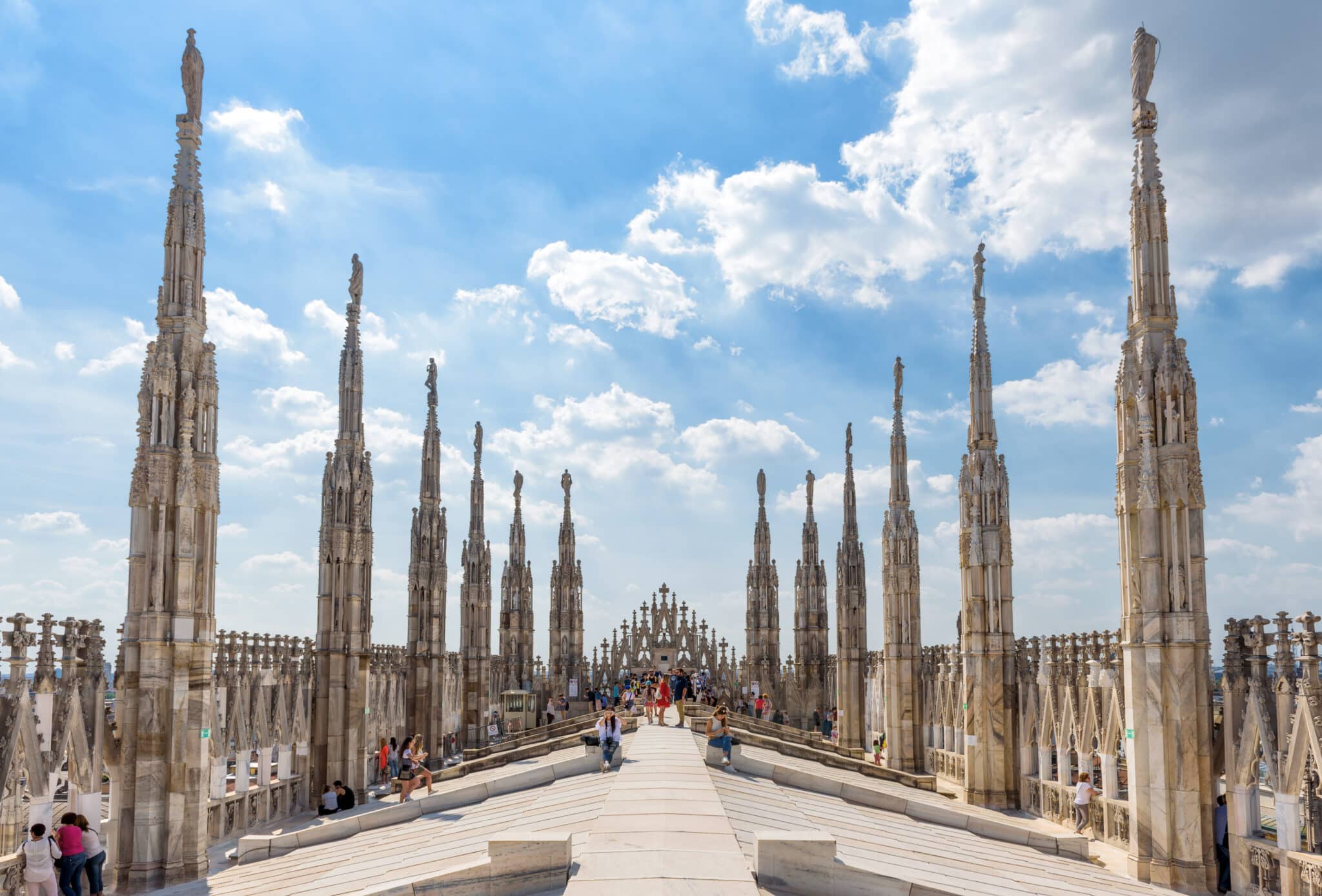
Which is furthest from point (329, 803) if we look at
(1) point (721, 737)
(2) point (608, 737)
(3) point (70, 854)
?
(1) point (721, 737)

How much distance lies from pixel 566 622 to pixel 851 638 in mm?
17695

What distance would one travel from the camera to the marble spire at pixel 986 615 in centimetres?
2691

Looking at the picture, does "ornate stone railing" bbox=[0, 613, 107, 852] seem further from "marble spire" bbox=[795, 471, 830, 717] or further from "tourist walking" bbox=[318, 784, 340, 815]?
"marble spire" bbox=[795, 471, 830, 717]

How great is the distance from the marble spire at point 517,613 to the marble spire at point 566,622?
2069mm

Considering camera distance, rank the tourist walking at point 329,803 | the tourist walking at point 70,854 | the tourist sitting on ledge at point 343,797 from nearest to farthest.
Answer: the tourist walking at point 70,854
the tourist walking at point 329,803
the tourist sitting on ledge at point 343,797

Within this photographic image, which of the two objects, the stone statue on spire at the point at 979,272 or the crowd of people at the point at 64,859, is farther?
the stone statue on spire at the point at 979,272

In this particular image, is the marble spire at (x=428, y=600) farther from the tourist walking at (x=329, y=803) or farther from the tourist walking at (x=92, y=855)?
the tourist walking at (x=92, y=855)

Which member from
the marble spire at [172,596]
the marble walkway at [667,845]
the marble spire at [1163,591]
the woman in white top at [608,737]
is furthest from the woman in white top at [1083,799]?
the marble spire at [172,596]

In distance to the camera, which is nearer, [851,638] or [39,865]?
[39,865]

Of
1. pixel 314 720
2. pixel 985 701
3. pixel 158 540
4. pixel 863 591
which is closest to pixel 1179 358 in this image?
pixel 985 701

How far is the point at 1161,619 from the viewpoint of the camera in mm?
17562

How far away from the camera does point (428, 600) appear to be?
3678 centimetres

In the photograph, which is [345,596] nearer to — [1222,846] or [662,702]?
[662,702]

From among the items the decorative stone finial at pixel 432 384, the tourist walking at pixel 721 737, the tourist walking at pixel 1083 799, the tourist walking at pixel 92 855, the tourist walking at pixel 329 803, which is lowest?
the tourist walking at pixel 329 803
